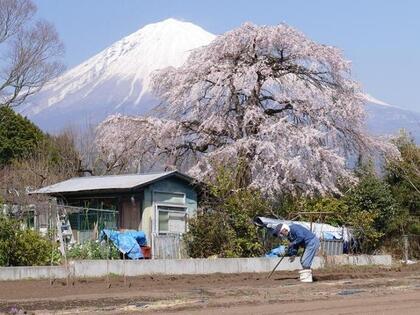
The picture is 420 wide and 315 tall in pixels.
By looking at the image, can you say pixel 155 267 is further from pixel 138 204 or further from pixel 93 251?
Result: pixel 138 204

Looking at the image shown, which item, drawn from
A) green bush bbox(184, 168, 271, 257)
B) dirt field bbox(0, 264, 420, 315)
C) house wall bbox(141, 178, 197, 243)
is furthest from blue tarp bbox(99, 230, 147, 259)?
dirt field bbox(0, 264, 420, 315)

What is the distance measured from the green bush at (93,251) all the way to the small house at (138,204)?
1557 millimetres

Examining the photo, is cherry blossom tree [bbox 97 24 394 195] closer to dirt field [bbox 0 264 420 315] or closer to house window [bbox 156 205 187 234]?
house window [bbox 156 205 187 234]

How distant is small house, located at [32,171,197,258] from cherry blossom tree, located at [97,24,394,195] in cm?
533

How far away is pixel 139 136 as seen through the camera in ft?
110

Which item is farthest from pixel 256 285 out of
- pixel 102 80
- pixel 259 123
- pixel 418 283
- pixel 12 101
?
pixel 102 80

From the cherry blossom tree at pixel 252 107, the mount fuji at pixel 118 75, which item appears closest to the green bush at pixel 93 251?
the cherry blossom tree at pixel 252 107

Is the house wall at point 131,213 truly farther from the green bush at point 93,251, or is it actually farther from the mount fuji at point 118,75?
the mount fuji at point 118,75

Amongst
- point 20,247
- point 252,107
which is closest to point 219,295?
point 20,247

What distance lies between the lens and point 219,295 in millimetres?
15219

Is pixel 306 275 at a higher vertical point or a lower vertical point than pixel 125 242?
lower

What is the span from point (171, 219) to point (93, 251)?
4.81 metres

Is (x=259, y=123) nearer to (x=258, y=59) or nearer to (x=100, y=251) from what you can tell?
(x=258, y=59)

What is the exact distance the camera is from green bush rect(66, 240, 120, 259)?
68.4 feet
